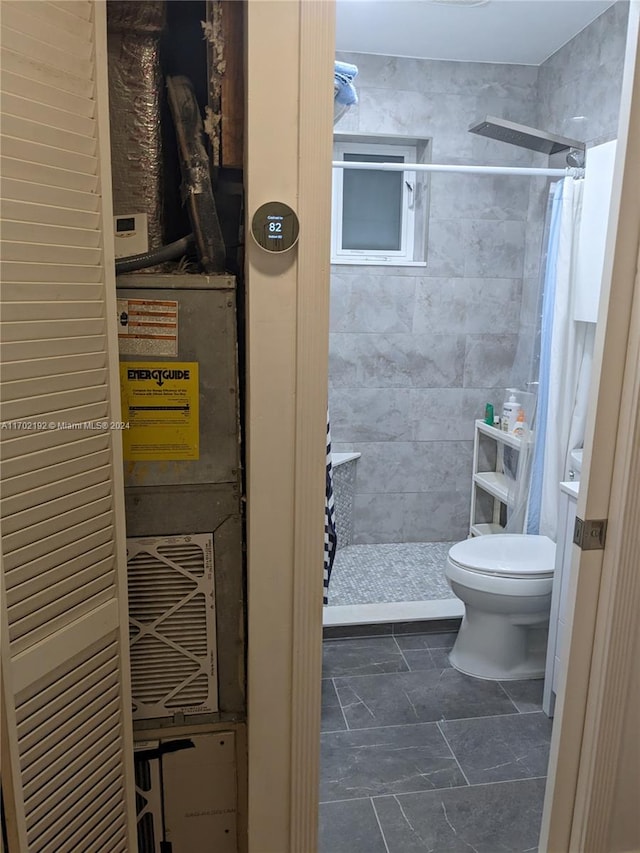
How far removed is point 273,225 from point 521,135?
76.4 inches

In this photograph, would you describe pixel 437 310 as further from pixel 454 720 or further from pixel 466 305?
pixel 454 720

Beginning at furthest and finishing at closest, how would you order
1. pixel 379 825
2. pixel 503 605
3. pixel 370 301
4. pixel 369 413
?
pixel 369 413 < pixel 370 301 < pixel 503 605 < pixel 379 825

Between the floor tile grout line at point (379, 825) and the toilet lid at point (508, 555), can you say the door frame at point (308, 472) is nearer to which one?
the floor tile grout line at point (379, 825)

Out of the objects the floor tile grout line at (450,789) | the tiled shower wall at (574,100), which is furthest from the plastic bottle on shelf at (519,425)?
the floor tile grout line at (450,789)

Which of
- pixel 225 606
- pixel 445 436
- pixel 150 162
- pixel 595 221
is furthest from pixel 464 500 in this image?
pixel 150 162

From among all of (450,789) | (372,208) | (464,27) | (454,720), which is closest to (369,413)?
(372,208)

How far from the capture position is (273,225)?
118 centimetres

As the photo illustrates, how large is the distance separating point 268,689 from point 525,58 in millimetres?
3176

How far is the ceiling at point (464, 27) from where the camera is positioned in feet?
8.96

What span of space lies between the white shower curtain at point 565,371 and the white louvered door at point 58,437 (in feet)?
6.62

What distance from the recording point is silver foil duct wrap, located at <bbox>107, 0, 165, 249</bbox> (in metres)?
1.27

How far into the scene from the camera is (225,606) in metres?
1.42

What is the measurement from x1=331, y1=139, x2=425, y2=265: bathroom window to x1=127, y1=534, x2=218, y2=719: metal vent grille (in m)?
A: 2.35

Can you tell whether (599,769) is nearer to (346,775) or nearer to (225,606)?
(346,775)
